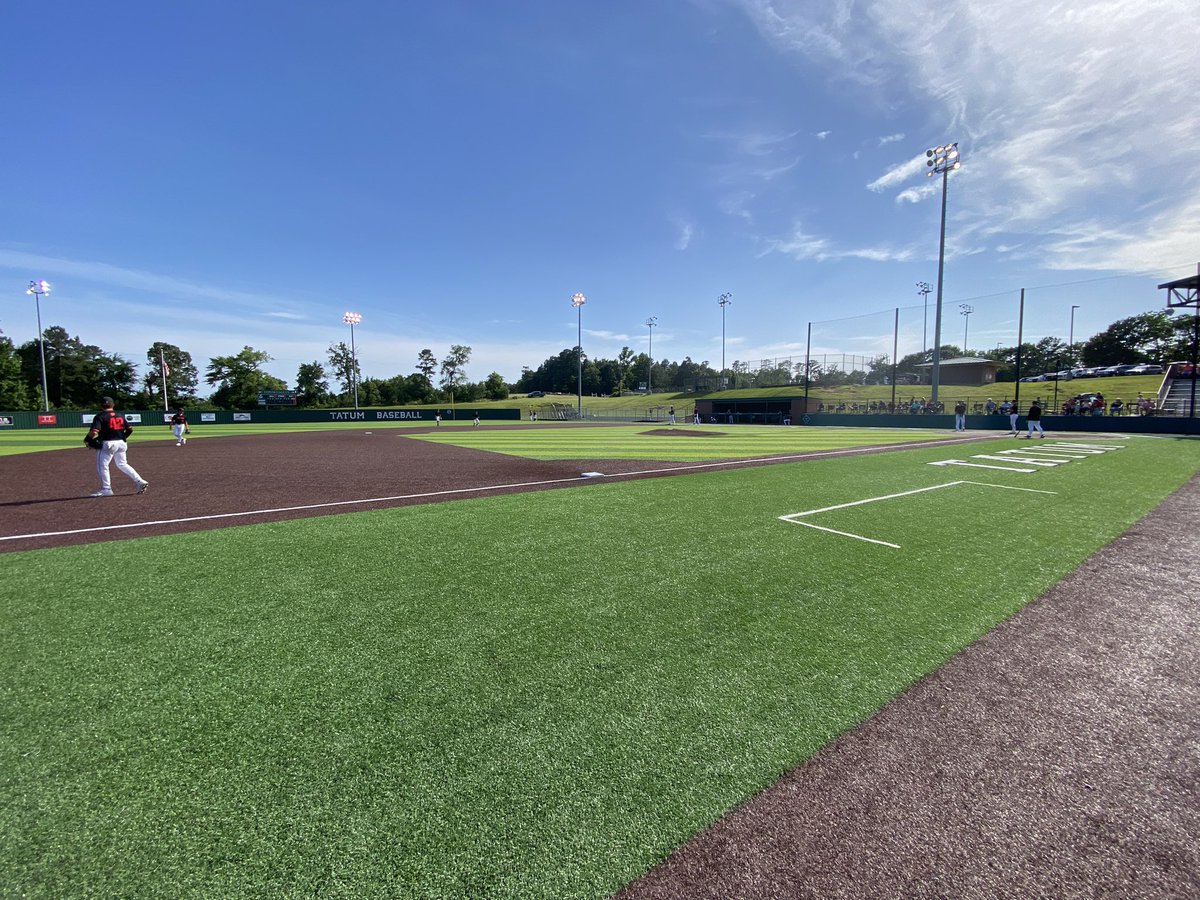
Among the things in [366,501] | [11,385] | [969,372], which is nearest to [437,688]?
[366,501]

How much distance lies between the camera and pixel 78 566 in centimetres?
493

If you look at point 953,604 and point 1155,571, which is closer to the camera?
point 953,604

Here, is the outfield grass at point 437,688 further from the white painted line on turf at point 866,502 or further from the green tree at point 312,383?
the green tree at point 312,383

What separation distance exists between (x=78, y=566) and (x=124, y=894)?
16.1ft

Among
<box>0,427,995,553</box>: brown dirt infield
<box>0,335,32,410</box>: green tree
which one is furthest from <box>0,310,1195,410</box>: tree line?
<box>0,427,995,553</box>: brown dirt infield

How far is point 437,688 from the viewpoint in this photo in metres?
2.84

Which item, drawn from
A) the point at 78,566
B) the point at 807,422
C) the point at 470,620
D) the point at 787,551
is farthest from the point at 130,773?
the point at 807,422

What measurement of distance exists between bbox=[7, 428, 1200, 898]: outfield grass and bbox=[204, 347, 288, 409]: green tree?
92389 millimetres

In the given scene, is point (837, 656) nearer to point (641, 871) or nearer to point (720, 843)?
point (720, 843)

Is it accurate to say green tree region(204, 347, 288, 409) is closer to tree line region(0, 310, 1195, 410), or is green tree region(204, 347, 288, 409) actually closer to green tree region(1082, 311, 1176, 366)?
tree line region(0, 310, 1195, 410)

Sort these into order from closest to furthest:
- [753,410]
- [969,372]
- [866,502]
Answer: [866,502]
[753,410]
[969,372]

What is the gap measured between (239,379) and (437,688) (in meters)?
99.4

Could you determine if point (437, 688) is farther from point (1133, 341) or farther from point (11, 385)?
point (1133, 341)

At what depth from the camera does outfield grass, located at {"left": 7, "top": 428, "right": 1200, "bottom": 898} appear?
181 centimetres
